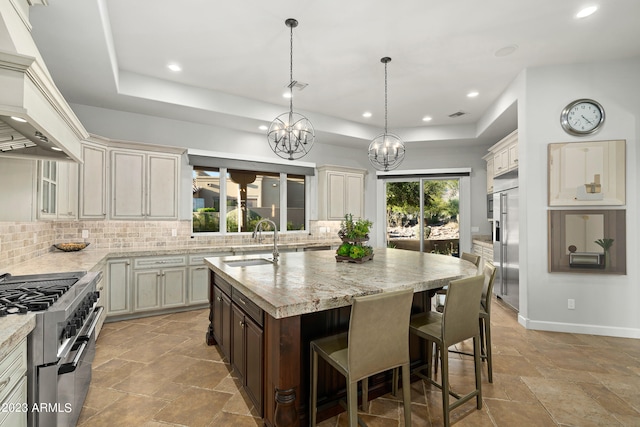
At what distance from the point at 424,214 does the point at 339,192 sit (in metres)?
2.04

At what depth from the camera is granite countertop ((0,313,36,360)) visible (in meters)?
1.18

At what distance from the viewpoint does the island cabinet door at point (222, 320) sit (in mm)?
2613

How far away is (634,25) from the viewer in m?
2.98

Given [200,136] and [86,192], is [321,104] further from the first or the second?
[86,192]

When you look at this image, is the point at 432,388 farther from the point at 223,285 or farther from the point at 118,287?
the point at 118,287

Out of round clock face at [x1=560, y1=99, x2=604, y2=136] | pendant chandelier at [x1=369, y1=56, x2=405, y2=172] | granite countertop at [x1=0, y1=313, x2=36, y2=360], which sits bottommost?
granite countertop at [x1=0, y1=313, x2=36, y2=360]

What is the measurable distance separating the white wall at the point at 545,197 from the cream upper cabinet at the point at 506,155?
1.89ft

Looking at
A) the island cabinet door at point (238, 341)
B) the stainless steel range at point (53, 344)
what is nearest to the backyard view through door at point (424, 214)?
the island cabinet door at point (238, 341)

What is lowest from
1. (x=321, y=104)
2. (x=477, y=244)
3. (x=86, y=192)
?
(x=477, y=244)

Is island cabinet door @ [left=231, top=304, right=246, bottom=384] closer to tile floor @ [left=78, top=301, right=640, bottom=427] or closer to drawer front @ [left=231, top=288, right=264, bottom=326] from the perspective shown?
drawer front @ [left=231, top=288, right=264, bottom=326]

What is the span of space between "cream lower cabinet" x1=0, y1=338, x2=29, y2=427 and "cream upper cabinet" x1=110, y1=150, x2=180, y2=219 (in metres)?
3.08

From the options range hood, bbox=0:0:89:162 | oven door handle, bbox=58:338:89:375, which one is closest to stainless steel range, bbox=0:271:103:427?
oven door handle, bbox=58:338:89:375

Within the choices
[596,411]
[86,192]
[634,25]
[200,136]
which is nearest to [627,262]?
[596,411]

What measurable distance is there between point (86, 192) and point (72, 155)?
2.10m
